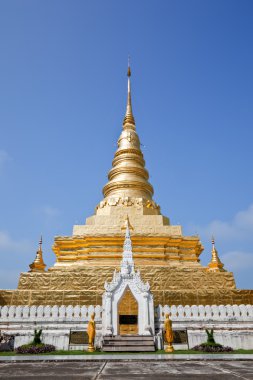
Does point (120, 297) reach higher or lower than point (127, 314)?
higher

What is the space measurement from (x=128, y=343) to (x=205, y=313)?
11.7 feet

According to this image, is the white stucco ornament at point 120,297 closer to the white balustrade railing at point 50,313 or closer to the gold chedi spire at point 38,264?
the white balustrade railing at point 50,313

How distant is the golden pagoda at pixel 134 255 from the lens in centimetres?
1519

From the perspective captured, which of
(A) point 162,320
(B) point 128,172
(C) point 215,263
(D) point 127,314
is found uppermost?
(B) point 128,172

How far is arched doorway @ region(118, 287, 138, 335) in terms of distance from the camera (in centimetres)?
1275

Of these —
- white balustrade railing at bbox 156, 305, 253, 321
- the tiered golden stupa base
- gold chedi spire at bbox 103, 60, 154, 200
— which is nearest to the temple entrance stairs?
white balustrade railing at bbox 156, 305, 253, 321

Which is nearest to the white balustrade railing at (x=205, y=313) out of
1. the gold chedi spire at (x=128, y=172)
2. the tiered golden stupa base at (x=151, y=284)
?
the tiered golden stupa base at (x=151, y=284)

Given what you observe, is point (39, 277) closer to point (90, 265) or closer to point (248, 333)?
point (90, 265)

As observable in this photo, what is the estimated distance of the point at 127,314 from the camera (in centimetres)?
1288

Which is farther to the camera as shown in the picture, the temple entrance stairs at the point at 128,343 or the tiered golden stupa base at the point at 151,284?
the tiered golden stupa base at the point at 151,284

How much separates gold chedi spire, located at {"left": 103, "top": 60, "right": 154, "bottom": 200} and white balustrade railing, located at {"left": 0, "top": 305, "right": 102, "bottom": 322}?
9.86m

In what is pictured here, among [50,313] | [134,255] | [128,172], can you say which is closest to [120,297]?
[50,313]

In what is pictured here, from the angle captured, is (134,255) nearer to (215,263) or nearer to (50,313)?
(215,263)

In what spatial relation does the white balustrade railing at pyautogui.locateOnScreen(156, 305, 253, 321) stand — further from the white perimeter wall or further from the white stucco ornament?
the white stucco ornament
